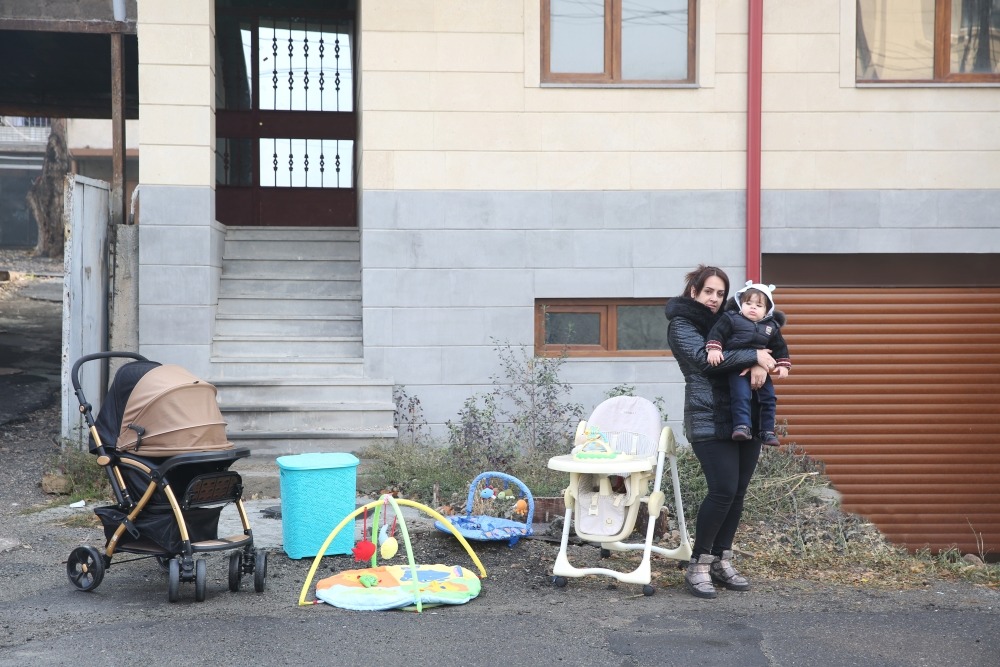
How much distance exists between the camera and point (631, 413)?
6.39m

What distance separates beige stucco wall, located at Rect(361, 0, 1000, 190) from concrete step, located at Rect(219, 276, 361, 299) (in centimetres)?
129

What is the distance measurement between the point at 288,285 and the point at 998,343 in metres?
7.23

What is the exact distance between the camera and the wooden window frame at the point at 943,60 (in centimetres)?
1000

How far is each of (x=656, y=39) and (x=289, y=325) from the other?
15.1ft

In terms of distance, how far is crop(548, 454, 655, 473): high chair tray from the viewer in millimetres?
5777

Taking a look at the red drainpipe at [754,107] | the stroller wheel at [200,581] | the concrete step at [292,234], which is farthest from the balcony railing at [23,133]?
the stroller wheel at [200,581]

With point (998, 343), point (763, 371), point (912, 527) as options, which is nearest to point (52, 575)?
point (763, 371)

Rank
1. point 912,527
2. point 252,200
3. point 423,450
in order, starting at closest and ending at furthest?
1. point 423,450
2. point 912,527
3. point 252,200

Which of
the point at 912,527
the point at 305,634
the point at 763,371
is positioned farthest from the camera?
the point at 912,527

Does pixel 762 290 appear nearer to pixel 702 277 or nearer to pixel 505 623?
pixel 702 277

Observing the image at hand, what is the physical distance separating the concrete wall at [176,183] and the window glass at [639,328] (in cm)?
400

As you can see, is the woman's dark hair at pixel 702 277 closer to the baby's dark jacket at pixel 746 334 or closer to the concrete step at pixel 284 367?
the baby's dark jacket at pixel 746 334

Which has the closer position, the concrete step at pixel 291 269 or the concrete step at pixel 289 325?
the concrete step at pixel 289 325

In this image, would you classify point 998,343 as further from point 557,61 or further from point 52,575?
point 52,575
